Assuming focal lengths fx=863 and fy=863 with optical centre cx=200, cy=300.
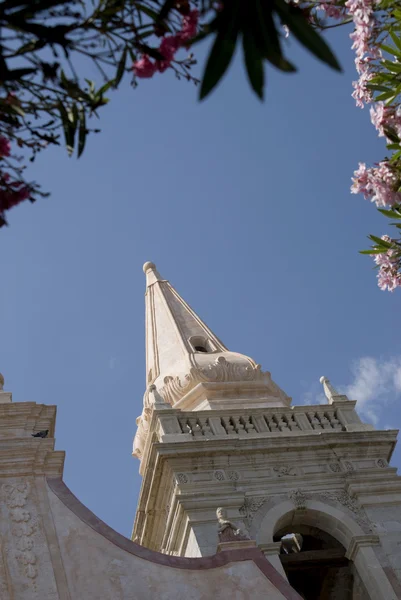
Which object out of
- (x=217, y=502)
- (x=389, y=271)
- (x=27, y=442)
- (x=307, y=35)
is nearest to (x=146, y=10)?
(x=307, y=35)

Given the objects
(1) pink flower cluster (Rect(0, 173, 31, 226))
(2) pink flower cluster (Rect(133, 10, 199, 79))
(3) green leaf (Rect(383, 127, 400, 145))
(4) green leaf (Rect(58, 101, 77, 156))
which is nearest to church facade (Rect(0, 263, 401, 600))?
(3) green leaf (Rect(383, 127, 400, 145))

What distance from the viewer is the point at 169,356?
22.7 metres

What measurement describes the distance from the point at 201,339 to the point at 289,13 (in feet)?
65.0

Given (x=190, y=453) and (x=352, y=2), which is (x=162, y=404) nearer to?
(x=190, y=453)

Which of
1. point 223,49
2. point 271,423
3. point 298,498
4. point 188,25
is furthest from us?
point 271,423

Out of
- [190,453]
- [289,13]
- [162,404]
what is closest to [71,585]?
[190,453]

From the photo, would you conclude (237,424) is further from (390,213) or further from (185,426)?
(390,213)

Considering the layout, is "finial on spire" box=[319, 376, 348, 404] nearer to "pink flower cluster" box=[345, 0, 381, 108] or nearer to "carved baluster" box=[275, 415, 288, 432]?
"carved baluster" box=[275, 415, 288, 432]

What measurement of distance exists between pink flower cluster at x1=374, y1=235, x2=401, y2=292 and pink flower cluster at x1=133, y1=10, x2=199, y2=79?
4.59 meters

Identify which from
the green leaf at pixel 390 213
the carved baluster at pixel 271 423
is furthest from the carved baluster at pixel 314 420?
the green leaf at pixel 390 213

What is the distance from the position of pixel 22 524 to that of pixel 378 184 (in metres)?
7.37

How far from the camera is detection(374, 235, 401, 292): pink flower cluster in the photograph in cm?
Answer: 859

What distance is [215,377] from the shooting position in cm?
2092

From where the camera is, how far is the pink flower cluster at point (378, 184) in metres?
7.61
